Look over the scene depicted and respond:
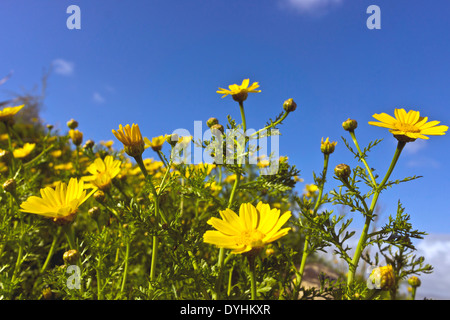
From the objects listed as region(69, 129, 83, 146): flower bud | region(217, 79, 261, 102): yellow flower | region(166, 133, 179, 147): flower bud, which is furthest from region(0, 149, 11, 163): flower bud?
region(217, 79, 261, 102): yellow flower

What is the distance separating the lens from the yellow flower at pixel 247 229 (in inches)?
32.7

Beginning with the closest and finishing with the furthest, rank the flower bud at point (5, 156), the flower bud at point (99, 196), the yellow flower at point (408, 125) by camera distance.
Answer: the yellow flower at point (408, 125) → the flower bud at point (99, 196) → the flower bud at point (5, 156)

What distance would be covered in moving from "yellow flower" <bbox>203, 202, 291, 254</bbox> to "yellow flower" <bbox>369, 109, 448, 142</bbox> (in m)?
0.50

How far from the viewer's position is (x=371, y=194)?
1.15m

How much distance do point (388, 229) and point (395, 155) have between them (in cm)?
27

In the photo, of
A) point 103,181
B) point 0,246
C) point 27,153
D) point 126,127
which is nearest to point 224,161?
point 126,127

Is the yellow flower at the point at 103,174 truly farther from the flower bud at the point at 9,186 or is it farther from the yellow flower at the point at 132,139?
the flower bud at the point at 9,186

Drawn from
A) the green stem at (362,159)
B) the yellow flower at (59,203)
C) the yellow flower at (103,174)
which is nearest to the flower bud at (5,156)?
the yellow flower at (103,174)

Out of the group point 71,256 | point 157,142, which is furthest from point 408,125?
point 71,256

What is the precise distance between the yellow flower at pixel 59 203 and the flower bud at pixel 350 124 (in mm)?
1046
